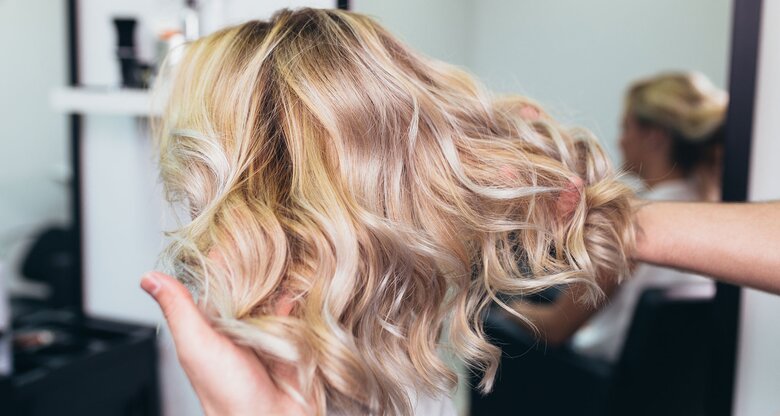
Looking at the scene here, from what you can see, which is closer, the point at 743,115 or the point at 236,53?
the point at 236,53

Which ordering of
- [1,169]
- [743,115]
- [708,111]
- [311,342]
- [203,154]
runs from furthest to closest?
[1,169]
[708,111]
[743,115]
[203,154]
[311,342]

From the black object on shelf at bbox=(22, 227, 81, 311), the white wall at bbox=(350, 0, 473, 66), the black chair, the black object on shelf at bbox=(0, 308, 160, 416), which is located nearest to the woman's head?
the black chair

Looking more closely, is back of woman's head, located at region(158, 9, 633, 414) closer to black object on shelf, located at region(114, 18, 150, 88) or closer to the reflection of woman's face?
→ the reflection of woman's face

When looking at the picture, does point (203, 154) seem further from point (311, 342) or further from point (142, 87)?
point (142, 87)

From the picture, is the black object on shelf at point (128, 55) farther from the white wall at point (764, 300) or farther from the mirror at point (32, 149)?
the white wall at point (764, 300)

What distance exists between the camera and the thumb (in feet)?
1.49

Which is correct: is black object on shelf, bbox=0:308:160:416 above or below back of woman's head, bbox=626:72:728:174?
below

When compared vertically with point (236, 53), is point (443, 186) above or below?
below

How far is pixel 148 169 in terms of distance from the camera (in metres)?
1.36

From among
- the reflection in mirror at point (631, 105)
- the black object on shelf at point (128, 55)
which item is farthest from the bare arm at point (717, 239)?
the black object on shelf at point (128, 55)

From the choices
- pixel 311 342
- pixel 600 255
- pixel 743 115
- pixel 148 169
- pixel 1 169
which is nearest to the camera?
pixel 311 342

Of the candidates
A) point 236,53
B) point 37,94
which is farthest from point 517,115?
point 37,94

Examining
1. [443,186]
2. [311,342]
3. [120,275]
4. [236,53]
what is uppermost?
[236,53]

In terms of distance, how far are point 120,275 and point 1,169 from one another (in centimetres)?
34
